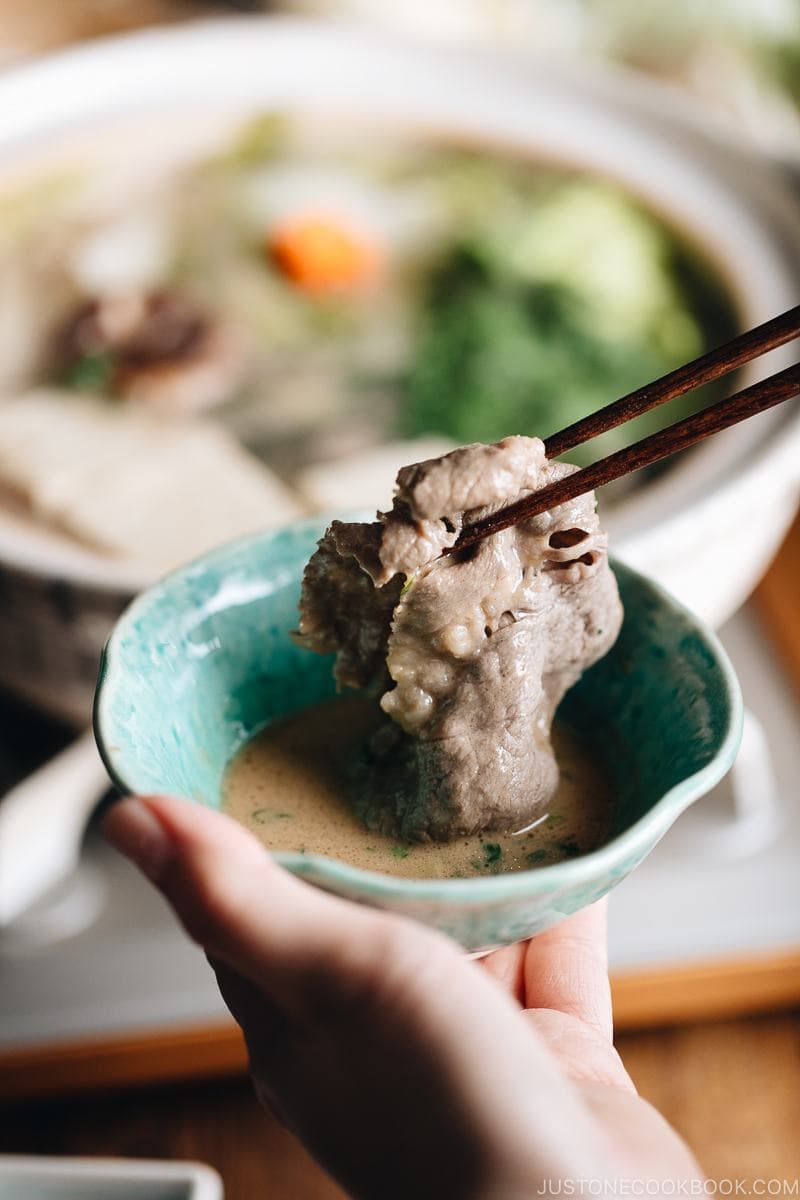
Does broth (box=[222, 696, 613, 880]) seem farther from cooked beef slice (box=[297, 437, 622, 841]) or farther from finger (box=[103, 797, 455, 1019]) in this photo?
finger (box=[103, 797, 455, 1019])

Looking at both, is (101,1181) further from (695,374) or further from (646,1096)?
(695,374)

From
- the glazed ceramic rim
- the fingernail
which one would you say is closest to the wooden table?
the glazed ceramic rim

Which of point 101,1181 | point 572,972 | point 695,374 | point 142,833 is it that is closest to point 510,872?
point 572,972

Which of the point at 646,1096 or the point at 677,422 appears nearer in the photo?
the point at 677,422

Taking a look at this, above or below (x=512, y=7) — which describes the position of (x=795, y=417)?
below

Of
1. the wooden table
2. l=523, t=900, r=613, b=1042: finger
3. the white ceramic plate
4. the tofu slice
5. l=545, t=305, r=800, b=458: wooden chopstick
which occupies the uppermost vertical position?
the tofu slice

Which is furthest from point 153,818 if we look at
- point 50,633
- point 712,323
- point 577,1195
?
point 712,323

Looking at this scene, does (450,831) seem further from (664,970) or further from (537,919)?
(664,970)
